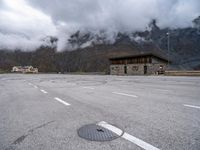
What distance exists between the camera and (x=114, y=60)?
238 ft

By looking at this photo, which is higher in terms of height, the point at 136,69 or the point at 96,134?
the point at 136,69

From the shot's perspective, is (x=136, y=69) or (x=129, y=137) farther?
(x=136, y=69)

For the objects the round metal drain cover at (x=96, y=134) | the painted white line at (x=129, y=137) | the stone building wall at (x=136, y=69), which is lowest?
the round metal drain cover at (x=96, y=134)

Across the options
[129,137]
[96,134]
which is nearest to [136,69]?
[96,134]

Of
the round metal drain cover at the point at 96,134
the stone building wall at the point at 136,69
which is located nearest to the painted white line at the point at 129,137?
the round metal drain cover at the point at 96,134

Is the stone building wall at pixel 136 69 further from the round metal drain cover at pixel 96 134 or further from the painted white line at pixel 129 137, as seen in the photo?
the round metal drain cover at pixel 96 134

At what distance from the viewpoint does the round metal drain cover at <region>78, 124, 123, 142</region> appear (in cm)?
413

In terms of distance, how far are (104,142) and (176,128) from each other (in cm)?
170

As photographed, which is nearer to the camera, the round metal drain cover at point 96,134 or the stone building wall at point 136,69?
the round metal drain cover at point 96,134

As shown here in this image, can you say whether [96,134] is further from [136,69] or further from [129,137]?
[136,69]

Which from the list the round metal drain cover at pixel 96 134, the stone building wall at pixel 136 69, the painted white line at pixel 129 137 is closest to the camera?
the painted white line at pixel 129 137

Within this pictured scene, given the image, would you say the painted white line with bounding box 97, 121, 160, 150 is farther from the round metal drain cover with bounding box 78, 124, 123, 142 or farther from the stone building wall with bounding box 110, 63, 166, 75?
the stone building wall with bounding box 110, 63, 166, 75

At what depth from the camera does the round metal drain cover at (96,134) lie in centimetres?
413

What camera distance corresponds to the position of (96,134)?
14.4 ft
